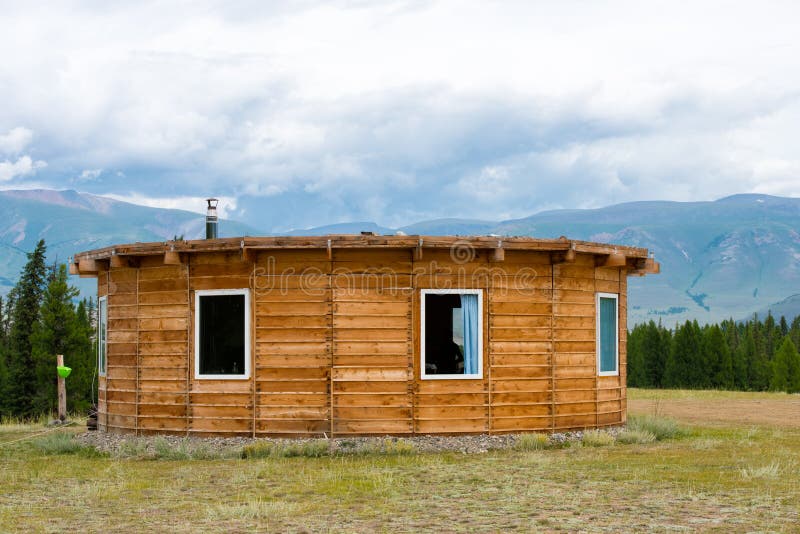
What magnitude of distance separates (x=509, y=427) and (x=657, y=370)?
52421 mm

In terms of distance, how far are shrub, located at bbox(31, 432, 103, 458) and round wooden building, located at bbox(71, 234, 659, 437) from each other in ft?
3.13

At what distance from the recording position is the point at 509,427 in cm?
1652

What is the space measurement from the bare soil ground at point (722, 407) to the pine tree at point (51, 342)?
3045 cm

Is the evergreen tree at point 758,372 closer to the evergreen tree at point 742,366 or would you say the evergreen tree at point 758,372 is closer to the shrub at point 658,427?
the evergreen tree at point 742,366

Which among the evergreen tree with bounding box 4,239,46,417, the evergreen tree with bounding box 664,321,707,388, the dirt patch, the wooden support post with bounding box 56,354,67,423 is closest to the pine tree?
the evergreen tree with bounding box 4,239,46,417

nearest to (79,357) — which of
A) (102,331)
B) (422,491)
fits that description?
(102,331)

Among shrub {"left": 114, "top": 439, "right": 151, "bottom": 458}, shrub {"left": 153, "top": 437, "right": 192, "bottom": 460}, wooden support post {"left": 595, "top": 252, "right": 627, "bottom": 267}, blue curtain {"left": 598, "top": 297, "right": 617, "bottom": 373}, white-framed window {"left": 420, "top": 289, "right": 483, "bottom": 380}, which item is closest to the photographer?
shrub {"left": 153, "top": 437, "right": 192, "bottom": 460}

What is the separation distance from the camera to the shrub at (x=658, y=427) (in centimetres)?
1822

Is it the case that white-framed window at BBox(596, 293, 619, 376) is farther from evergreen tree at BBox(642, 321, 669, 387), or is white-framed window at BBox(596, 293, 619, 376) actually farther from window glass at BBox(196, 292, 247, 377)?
evergreen tree at BBox(642, 321, 669, 387)

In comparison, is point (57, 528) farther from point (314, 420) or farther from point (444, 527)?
point (314, 420)

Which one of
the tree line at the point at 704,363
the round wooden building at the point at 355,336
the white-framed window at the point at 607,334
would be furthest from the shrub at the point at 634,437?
the tree line at the point at 704,363

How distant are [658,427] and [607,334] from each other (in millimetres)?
1975

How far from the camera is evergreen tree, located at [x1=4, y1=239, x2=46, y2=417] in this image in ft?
176

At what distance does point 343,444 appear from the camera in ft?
51.3
